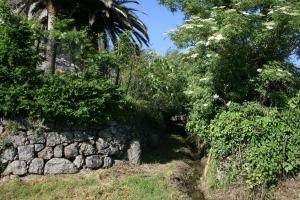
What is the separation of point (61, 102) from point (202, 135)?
17.1 ft

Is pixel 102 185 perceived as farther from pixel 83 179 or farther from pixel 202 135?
pixel 202 135

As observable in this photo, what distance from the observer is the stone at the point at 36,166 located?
13.2 m

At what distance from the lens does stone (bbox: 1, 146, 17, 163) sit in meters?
13.0

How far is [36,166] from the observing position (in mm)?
13273

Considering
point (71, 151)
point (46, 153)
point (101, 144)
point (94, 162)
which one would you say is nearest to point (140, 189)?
point (94, 162)

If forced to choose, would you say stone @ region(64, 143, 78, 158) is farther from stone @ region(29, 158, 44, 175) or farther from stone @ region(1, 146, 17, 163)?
stone @ region(1, 146, 17, 163)

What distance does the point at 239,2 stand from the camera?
14.6 meters

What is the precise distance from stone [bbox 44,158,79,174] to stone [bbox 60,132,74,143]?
589 millimetres

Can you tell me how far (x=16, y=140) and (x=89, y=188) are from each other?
2.71m

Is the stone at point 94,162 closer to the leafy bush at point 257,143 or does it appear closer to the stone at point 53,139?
the stone at point 53,139

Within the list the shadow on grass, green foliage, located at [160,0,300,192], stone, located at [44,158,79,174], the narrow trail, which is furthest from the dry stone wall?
green foliage, located at [160,0,300,192]

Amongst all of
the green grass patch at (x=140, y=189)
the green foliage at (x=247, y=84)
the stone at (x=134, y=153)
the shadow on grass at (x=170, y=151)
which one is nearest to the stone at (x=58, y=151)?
the green grass patch at (x=140, y=189)

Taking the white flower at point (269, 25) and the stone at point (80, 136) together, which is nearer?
the white flower at point (269, 25)

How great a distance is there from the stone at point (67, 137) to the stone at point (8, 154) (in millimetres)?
1453
